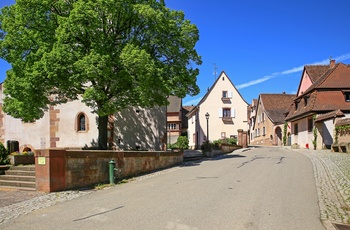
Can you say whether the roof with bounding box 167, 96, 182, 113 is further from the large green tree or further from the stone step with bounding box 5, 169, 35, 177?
the stone step with bounding box 5, 169, 35, 177

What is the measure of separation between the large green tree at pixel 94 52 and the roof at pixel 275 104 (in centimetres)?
3613

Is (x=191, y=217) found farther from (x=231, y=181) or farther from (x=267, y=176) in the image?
(x=267, y=176)

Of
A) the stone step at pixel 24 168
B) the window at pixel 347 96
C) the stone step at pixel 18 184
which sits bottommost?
the stone step at pixel 18 184

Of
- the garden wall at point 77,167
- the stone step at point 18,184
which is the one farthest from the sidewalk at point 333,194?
the stone step at point 18,184

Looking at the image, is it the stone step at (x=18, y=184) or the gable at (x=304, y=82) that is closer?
the stone step at (x=18, y=184)

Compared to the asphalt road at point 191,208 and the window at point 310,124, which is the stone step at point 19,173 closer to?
the asphalt road at point 191,208

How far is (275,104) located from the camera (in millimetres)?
55625

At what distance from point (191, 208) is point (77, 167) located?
5.32 metres

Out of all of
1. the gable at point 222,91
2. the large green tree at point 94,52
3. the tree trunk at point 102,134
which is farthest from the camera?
the gable at point 222,91

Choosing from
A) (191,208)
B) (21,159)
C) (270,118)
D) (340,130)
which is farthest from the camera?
(270,118)

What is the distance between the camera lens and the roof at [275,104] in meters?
52.2

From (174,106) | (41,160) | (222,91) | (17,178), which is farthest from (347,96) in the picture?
(17,178)

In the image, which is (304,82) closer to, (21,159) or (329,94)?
(329,94)

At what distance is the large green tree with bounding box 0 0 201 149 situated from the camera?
15359 mm
